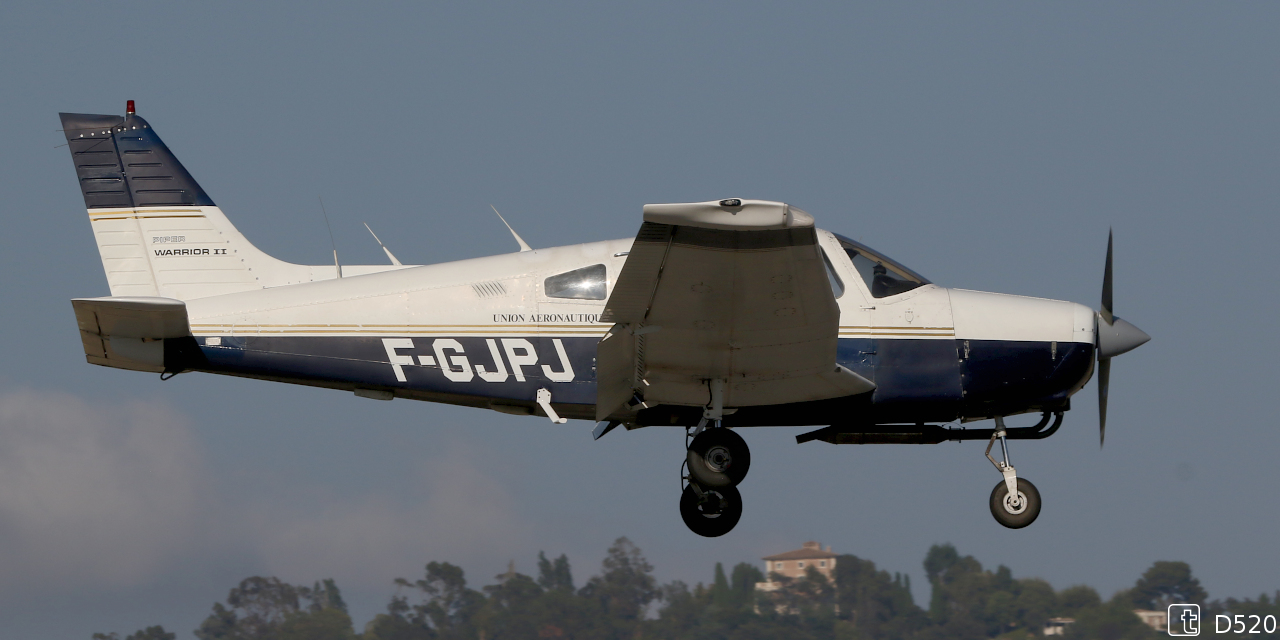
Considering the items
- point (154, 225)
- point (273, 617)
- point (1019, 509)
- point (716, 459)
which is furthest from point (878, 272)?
point (273, 617)

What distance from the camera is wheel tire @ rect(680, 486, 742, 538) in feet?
34.5

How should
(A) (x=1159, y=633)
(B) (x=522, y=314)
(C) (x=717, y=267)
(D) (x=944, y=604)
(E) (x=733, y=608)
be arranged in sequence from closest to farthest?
1. (C) (x=717, y=267)
2. (B) (x=522, y=314)
3. (A) (x=1159, y=633)
4. (E) (x=733, y=608)
5. (D) (x=944, y=604)

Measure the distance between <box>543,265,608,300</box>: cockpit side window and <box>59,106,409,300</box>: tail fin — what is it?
1823 mm

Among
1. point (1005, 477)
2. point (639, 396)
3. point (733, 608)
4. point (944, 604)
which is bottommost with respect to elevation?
point (944, 604)

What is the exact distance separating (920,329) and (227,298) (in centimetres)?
554

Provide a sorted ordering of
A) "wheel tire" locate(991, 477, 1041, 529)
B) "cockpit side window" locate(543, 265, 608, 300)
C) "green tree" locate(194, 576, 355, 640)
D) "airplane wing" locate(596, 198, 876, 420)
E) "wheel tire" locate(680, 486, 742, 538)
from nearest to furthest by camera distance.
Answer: "airplane wing" locate(596, 198, 876, 420), "cockpit side window" locate(543, 265, 608, 300), "wheel tire" locate(991, 477, 1041, 529), "wheel tire" locate(680, 486, 742, 538), "green tree" locate(194, 576, 355, 640)

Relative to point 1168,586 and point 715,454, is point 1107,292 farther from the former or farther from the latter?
point 1168,586

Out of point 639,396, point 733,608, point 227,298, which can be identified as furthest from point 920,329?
point 733,608

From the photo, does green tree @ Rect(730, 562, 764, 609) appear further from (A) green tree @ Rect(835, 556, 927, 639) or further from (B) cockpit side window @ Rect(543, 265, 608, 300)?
(B) cockpit side window @ Rect(543, 265, 608, 300)

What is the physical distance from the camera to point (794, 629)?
43.6 metres

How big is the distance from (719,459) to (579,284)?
68.1 inches

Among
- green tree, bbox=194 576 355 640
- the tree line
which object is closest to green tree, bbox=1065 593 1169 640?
the tree line

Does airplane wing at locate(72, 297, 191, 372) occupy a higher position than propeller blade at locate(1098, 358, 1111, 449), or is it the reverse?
airplane wing at locate(72, 297, 191, 372)

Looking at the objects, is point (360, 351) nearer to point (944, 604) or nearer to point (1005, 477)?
point (1005, 477)
